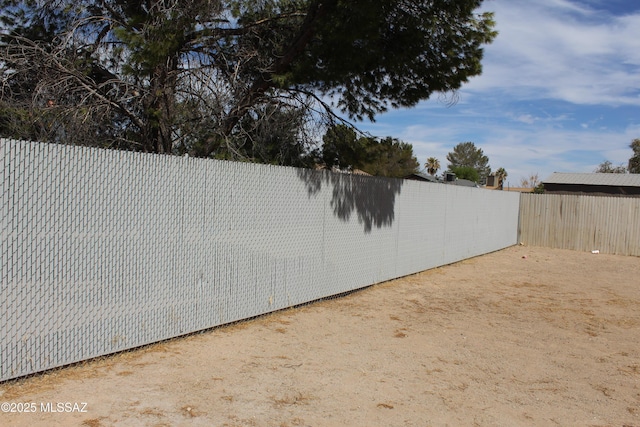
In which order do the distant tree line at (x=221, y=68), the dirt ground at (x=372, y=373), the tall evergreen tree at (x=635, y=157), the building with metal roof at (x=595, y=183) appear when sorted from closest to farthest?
the dirt ground at (x=372, y=373), the distant tree line at (x=221, y=68), the building with metal roof at (x=595, y=183), the tall evergreen tree at (x=635, y=157)

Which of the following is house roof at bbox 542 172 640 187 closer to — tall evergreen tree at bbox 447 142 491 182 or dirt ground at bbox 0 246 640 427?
dirt ground at bbox 0 246 640 427

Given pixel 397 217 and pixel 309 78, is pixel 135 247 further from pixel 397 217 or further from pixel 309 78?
pixel 397 217

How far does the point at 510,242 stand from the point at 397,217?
10820 mm

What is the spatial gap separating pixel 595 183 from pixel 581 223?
19.4 m

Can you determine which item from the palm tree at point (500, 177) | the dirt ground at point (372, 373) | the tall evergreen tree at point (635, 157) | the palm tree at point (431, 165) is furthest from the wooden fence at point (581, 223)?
the palm tree at point (431, 165)

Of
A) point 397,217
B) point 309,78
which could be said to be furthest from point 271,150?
point 397,217

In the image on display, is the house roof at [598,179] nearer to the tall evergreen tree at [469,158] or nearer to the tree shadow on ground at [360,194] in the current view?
the tree shadow on ground at [360,194]

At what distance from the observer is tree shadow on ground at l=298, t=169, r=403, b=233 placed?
→ 8273mm

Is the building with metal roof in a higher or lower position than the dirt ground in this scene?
higher

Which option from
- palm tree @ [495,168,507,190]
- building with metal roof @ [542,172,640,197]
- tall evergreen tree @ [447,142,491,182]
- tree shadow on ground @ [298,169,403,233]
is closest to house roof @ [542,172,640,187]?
building with metal roof @ [542,172,640,197]

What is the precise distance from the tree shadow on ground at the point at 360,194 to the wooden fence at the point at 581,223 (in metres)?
11.8

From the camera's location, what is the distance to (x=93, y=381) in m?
4.64

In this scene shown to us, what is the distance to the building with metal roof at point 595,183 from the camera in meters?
34.8

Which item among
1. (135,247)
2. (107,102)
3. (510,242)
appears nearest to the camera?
(135,247)
